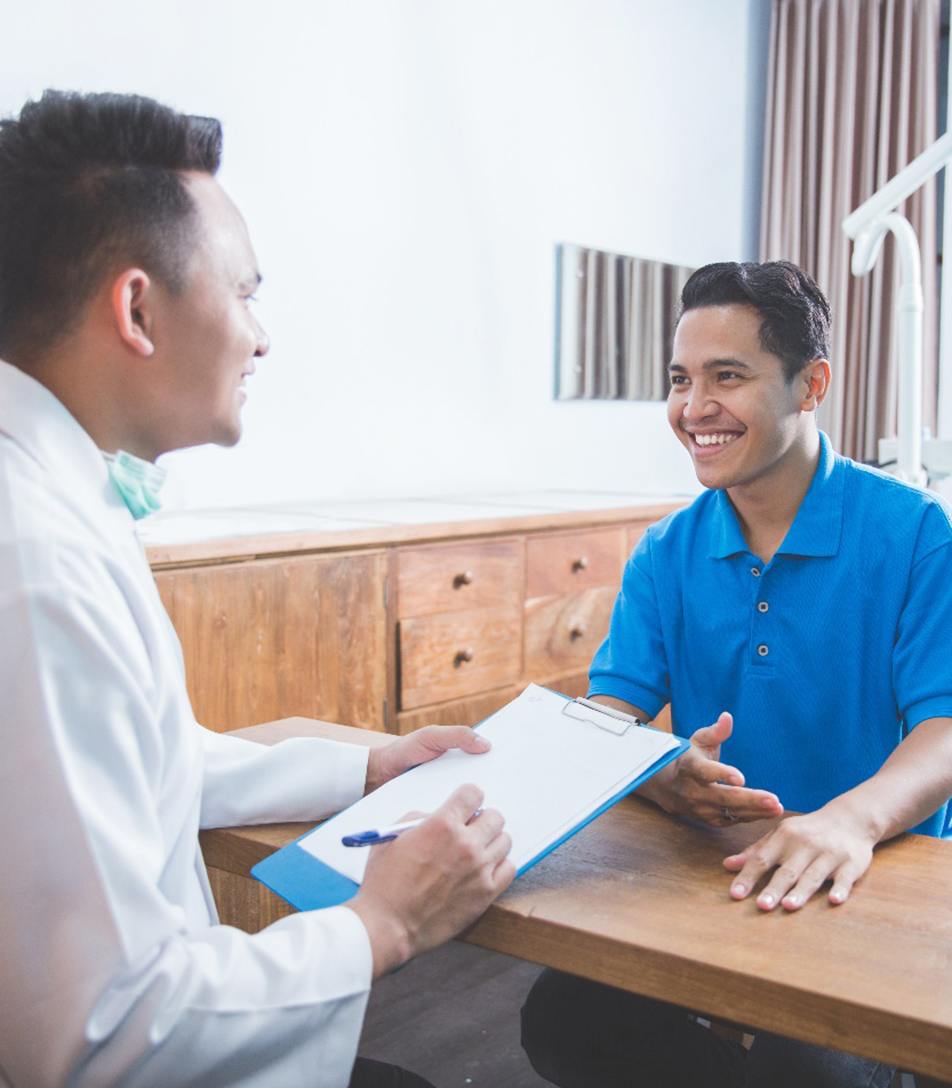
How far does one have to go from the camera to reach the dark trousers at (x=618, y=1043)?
1314mm

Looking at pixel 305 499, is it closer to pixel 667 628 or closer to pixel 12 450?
pixel 667 628

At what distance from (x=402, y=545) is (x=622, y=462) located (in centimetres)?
189

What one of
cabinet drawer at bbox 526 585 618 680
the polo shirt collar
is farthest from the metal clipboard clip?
cabinet drawer at bbox 526 585 618 680

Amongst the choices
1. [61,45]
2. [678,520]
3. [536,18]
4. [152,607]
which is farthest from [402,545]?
[536,18]

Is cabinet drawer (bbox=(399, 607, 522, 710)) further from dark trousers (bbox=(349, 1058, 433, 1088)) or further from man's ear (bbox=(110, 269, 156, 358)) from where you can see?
man's ear (bbox=(110, 269, 156, 358))

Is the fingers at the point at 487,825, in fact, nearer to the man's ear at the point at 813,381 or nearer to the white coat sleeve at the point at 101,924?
the white coat sleeve at the point at 101,924

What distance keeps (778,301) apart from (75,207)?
38.0 inches

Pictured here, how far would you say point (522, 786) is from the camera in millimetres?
1055

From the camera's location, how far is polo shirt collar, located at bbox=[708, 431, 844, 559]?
1479 mm

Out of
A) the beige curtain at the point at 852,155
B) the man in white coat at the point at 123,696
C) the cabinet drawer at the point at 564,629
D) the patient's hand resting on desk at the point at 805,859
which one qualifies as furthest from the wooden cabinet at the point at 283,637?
the beige curtain at the point at 852,155

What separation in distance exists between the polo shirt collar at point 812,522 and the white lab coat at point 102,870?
2.70ft

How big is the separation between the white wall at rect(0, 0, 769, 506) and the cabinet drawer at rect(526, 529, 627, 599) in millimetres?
625

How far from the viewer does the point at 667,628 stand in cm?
159

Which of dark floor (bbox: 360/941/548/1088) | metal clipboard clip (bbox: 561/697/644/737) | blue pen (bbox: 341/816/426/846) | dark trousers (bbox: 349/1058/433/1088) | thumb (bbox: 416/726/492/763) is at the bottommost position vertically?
dark floor (bbox: 360/941/548/1088)
